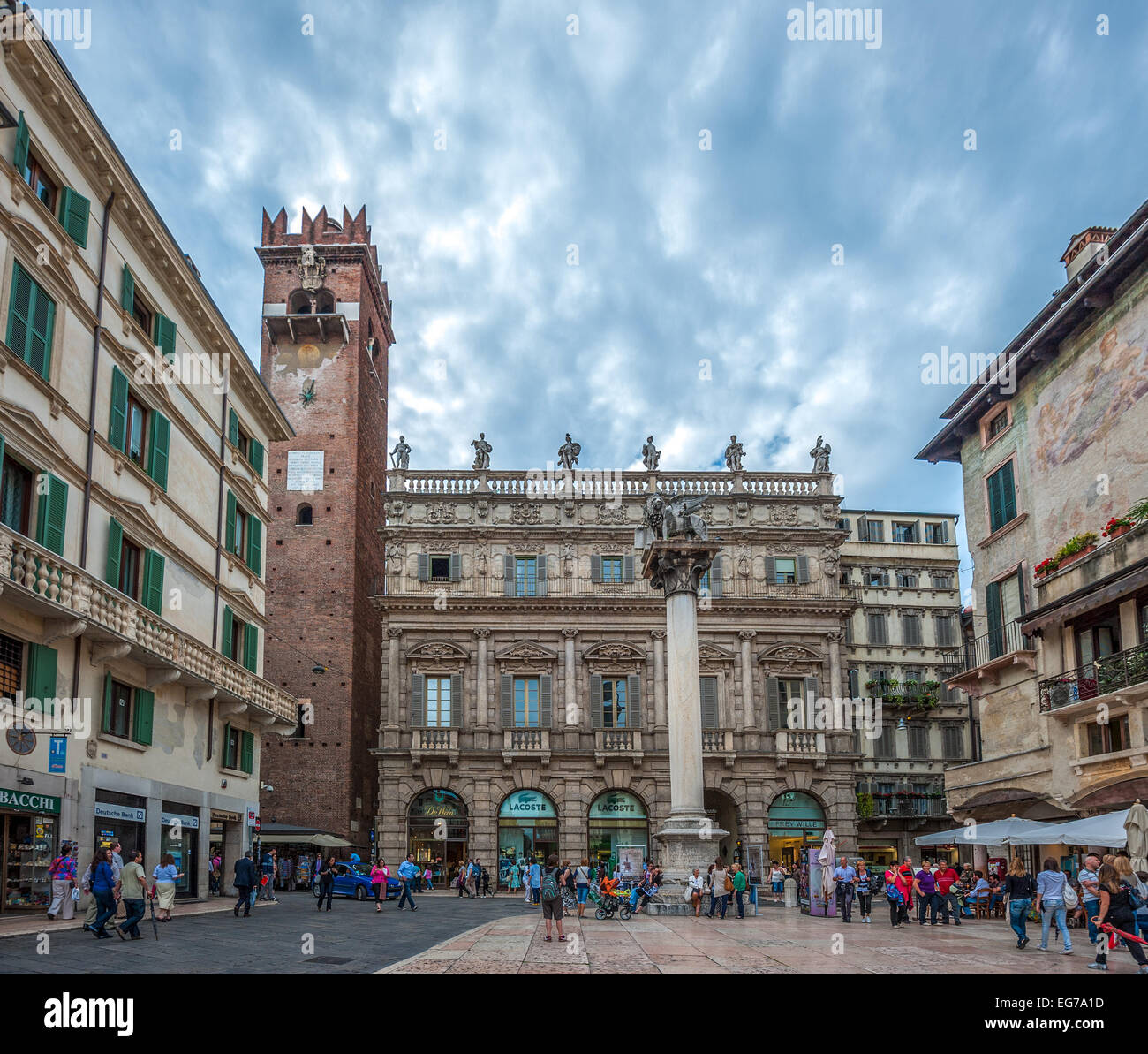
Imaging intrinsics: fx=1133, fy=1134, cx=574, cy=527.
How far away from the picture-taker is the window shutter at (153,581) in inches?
1080

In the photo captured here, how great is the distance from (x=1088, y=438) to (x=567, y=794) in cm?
2679

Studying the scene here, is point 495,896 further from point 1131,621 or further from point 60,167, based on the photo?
point 60,167

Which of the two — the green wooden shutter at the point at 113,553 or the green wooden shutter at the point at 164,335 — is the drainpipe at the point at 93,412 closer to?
the green wooden shutter at the point at 113,553

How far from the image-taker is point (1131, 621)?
28.4 meters

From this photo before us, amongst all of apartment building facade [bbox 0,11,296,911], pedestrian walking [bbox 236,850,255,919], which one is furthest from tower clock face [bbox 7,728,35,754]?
pedestrian walking [bbox 236,850,255,919]

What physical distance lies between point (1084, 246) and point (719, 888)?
75.8 feet

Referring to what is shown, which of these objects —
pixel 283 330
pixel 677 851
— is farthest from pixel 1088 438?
pixel 283 330

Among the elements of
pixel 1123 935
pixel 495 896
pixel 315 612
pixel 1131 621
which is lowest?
pixel 495 896

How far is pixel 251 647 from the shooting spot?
36812 millimetres

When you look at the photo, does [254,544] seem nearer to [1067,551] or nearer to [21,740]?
[21,740]

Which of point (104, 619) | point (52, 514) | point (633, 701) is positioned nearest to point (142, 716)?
point (104, 619)

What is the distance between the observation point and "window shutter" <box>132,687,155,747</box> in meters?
26.8

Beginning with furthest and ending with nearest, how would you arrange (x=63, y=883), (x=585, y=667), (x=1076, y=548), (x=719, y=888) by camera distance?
(x=585, y=667)
(x=1076, y=548)
(x=719, y=888)
(x=63, y=883)

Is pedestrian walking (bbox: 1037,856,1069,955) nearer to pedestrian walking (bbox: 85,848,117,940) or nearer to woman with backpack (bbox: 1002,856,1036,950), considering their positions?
woman with backpack (bbox: 1002,856,1036,950)
